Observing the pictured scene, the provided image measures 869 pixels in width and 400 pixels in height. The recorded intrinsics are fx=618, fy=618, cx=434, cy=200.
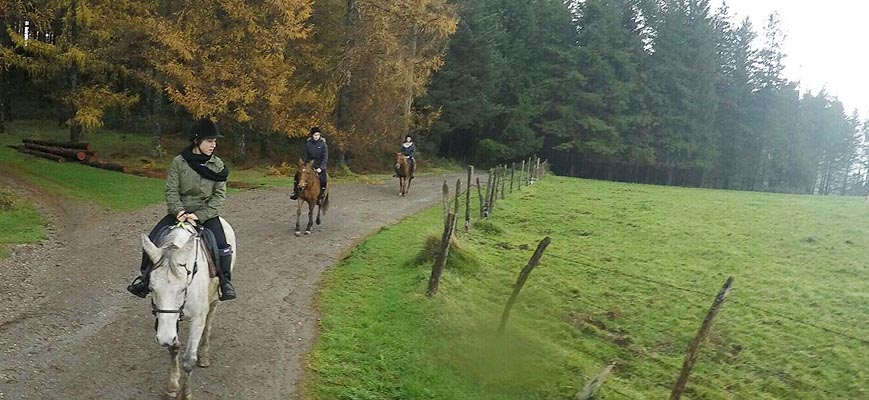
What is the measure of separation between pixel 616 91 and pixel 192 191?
43728mm

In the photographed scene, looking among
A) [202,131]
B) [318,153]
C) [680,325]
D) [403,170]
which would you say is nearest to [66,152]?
[403,170]

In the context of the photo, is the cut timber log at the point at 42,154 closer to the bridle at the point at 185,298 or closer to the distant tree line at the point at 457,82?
the distant tree line at the point at 457,82

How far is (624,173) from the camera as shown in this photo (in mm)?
51156

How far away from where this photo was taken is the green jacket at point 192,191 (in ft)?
21.6

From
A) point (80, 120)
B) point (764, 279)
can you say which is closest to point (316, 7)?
point (80, 120)

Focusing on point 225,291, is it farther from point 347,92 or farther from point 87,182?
point 347,92

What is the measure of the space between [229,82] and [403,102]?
10.3 metres

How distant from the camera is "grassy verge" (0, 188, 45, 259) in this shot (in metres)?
12.2

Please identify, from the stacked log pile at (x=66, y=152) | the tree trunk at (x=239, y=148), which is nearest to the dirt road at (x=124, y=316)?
the stacked log pile at (x=66, y=152)

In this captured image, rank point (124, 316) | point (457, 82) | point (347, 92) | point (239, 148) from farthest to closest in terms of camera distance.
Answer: point (457, 82) → point (347, 92) → point (239, 148) → point (124, 316)

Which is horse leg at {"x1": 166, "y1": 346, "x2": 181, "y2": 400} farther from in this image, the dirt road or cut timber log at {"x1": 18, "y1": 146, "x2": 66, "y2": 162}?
cut timber log at {"x1": 18, "y1": 146, "x2": 66, "y2": 162}

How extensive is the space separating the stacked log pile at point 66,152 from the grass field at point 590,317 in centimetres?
1323

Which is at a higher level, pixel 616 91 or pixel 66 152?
pixel 616 91

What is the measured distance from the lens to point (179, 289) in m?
5.39
